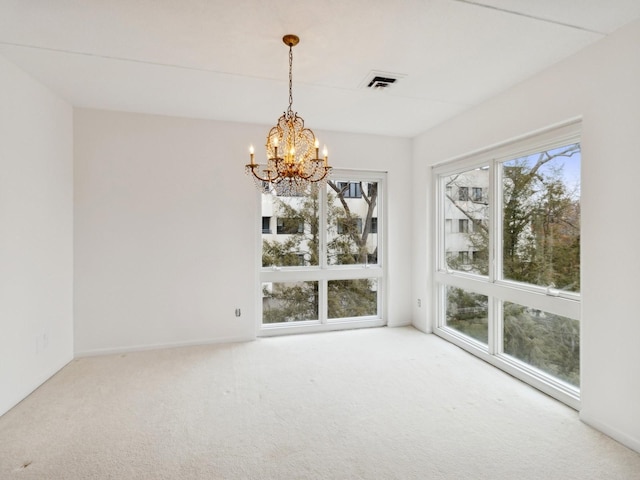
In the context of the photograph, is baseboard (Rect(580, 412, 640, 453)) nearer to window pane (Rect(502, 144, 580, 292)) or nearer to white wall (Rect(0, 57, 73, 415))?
window pane (Rect(502, 144, 580, 292))

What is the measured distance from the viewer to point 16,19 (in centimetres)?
203

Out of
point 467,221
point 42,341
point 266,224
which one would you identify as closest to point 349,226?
point 266,224

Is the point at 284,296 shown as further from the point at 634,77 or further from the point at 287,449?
the point at 634,77

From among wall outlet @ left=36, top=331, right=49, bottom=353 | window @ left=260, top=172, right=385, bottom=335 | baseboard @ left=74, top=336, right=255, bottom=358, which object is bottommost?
baseboard @ left=74, top=336, right=255, bottom=358

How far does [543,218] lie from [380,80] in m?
1.77

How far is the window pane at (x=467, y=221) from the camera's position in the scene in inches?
140

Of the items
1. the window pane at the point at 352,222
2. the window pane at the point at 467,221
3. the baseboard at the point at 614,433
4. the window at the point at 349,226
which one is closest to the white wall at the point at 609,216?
the baseboard at the point at 614,433

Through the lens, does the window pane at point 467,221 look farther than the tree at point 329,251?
No

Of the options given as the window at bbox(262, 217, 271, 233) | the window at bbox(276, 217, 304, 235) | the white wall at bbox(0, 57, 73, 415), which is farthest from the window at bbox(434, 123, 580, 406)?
the white wall at bbox(0, 57, 73, 415)

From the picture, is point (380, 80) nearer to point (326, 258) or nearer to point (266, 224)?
point (266, 224)

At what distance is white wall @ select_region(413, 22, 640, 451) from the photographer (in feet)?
6.86

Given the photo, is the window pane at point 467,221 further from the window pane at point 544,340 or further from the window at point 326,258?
the window at point 326,258

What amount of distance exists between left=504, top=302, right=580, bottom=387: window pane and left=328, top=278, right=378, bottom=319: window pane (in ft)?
5.67

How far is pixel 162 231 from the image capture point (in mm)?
3762
